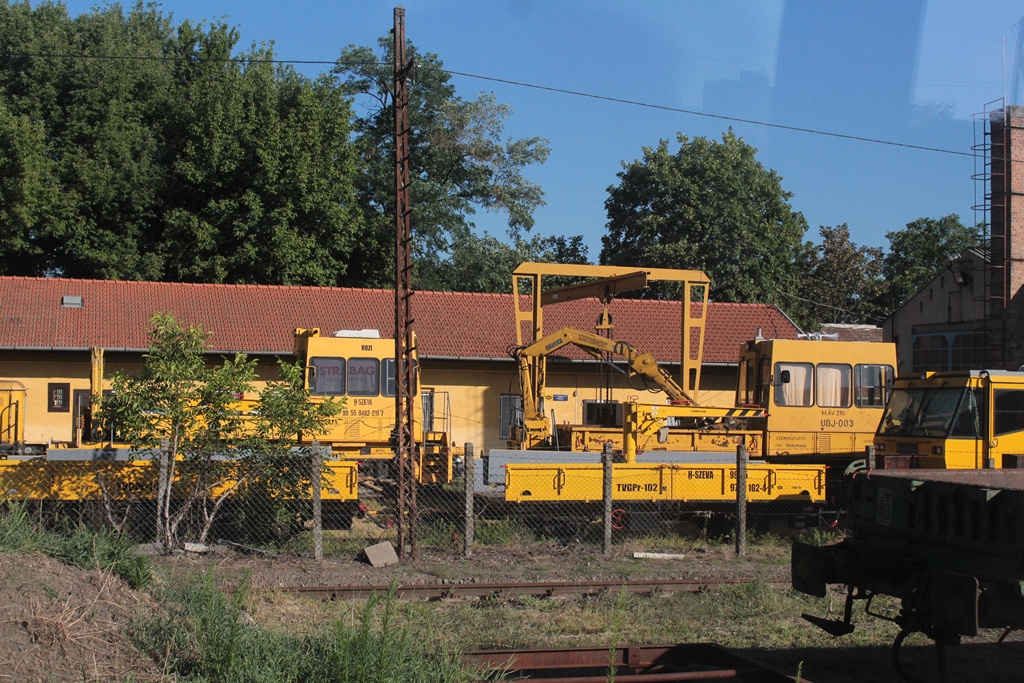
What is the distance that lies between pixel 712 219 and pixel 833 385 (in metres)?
22.8

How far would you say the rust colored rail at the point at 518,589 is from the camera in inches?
404

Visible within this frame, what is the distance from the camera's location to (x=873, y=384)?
1734 centimetres

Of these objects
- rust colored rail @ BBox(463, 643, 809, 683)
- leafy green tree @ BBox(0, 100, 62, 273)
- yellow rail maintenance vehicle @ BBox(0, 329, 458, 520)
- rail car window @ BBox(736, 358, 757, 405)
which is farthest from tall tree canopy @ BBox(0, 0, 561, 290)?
rust colored rail @ BBox(463, 643, 809, 683)

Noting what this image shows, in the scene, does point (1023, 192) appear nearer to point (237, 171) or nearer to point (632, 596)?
point (632, 596)

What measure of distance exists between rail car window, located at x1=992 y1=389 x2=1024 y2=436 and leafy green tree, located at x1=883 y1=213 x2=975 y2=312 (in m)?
38.1

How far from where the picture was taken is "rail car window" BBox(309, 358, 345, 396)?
1736cm

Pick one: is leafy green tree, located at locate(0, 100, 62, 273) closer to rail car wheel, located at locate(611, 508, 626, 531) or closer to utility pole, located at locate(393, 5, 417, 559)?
utility pole, located at locate(393, 5, 417, 559)

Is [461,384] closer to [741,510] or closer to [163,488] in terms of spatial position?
[741,510]

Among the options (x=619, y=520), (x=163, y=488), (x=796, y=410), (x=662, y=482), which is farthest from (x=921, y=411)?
(x=163, y=488)

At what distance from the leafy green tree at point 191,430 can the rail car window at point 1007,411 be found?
32.7ft

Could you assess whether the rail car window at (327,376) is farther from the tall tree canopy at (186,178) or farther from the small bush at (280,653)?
the tall tree canopy at (186,178)

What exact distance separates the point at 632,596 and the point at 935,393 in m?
6.45

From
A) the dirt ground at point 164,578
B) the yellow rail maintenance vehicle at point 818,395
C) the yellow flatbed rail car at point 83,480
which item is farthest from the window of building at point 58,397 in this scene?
the yellow rail maintenance vehicle at point 818,395

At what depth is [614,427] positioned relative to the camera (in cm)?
1700
